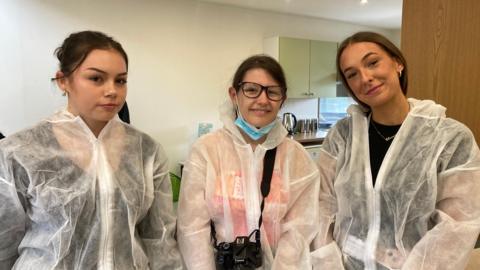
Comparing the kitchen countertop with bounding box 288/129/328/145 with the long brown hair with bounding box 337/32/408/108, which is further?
the kitchen countertop with bounding box 288/129/328/145

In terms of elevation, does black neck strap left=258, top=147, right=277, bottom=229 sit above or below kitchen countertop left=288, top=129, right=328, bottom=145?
above

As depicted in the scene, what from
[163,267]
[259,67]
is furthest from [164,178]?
[259,67]

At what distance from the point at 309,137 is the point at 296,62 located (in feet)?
3.19

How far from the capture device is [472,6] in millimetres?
1648

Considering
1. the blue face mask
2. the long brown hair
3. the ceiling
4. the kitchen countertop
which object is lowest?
the kitchen countertop

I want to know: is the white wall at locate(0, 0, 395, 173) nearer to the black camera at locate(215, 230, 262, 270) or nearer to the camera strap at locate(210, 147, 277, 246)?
the camera strap at locate(210, 147, 277, 246)

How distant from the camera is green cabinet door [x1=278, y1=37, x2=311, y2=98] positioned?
13.7 feet

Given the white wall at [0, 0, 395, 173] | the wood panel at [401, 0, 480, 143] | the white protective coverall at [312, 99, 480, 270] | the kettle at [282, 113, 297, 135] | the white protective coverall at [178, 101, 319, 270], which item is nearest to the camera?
the white protective coverall at [312, 99, 480, 270]

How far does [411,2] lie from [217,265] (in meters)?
1.76

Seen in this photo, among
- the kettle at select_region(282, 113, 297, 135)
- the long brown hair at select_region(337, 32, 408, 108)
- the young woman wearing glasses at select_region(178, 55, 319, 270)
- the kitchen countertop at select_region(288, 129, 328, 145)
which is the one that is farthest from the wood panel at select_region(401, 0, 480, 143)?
the kettle at select_region(282, 113, 297, 135)

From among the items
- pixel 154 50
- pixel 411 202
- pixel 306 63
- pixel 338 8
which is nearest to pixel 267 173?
pixel 411 202

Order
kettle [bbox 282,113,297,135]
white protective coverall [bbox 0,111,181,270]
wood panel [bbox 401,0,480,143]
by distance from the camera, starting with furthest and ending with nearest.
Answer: kettle [bbox 282,113,297,135] → wood panel [bbox 401,0,480,143] → white protective coverall [bbox 0,111,181,270]

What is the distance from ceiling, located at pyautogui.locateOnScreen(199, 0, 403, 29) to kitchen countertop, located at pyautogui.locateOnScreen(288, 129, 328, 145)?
1.54 meters

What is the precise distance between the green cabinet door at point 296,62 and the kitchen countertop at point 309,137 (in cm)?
53
